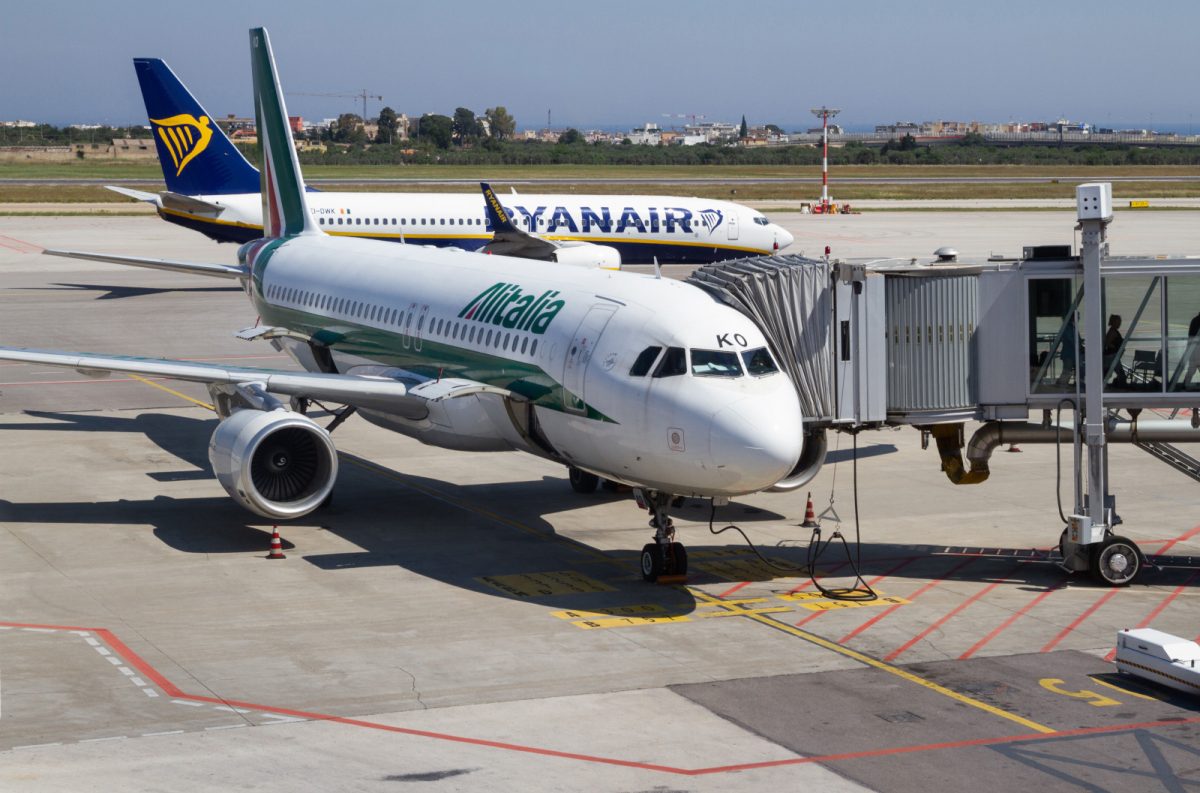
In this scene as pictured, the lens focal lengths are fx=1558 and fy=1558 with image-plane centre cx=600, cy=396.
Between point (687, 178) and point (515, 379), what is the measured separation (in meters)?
130

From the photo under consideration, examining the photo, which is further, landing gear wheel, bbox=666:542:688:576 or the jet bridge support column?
landing gear wheel, bbox=666:542:688:576

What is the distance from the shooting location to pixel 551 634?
64.1 feet

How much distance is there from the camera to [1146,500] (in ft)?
92.3

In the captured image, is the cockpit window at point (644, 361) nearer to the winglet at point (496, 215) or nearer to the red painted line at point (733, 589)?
the red painted line at point (733, 589)

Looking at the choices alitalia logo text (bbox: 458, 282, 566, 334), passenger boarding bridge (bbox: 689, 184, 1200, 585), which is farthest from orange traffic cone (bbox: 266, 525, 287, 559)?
passenger boarding bridge (bbox: 689, 184, 1200, 585)

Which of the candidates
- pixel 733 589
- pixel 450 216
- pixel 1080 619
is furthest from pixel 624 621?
pixel 450 216

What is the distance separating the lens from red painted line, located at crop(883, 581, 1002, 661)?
61.9 feet

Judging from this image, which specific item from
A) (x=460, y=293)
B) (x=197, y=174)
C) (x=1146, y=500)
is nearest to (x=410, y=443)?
(x=460, y=293)

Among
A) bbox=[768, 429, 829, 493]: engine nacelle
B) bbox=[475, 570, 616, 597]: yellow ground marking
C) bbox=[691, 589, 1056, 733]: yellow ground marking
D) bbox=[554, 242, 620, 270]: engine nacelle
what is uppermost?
bbox=[554, 242, 620, 270]: engine nacelle

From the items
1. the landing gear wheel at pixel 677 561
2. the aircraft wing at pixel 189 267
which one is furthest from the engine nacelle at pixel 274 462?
the aircraft wing at pixel 189 267

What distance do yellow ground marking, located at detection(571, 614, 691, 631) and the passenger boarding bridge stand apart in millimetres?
3898

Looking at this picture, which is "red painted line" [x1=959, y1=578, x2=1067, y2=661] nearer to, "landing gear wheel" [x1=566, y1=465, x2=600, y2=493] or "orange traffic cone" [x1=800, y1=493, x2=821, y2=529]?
"orange traffic cone" [x1=800, y1=493, x2=821, y2=529]

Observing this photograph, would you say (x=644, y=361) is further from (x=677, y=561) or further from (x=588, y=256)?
(x=588, y=256)

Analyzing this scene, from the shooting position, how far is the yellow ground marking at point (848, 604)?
21.0m
